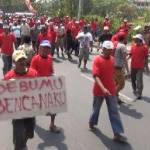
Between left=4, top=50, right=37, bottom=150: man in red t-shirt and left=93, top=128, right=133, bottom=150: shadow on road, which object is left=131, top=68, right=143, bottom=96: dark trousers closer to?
Answer: left=93, top=128, right=133, bottom=150: shadow on road

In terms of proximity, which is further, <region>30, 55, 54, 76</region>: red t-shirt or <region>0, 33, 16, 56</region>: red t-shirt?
<region>0, 33, 16, 56</region>: red t-shirt

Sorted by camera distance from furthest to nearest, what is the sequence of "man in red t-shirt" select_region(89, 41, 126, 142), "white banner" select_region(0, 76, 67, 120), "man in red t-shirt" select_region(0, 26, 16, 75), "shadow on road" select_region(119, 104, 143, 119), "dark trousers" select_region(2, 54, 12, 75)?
1. "man in red t-shirt" select_region(0, 26, 16, 75)
2. "dark trousers" select_region(2, 54, 12, 75)
3. "shadow on road" select_region(119, 104, 143, 119)
4. "man in red t-shirt" select_region(89, 41, 126, 142)
5. "white banner" select_region(0, 76, 67, 120)

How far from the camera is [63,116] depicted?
11445mm

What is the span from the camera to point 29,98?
25.4ft

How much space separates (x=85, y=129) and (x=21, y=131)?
9.82 ft

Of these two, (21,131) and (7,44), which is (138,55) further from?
(21,131)

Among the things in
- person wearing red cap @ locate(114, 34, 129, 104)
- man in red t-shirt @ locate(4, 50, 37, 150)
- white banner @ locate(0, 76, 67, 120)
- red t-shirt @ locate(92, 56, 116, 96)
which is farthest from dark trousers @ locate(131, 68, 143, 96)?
man in red t-shirt @ locate(4, 50, 37, 150)

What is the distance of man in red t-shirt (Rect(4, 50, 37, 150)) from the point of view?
7.19 meters

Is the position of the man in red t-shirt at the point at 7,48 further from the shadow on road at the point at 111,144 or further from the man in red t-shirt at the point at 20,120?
the man in red t-shirt at the point at 20,120

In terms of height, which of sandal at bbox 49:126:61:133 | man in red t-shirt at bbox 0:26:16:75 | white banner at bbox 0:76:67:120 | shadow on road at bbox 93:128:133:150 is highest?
white banner at bbox 0:76:67:120

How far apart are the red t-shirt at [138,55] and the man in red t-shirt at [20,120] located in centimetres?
662

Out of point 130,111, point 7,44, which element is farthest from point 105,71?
point 7,44

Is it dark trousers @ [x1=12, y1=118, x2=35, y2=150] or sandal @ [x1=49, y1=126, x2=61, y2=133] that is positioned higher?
dark trousers @ [x1=12, y1=118, x2=35, y2=150]

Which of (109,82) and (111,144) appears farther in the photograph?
(109,82)
